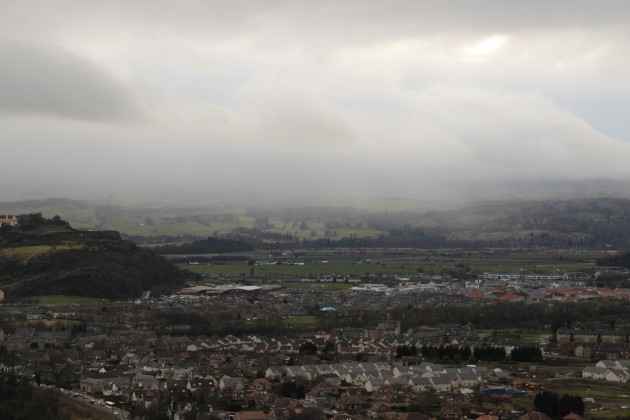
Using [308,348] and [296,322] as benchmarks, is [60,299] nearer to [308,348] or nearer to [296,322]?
[296,322]

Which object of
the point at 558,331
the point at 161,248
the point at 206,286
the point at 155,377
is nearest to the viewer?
the point at 155,377

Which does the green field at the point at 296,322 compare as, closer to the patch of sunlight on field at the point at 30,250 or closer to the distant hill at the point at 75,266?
the distant hill at the point at 75,266

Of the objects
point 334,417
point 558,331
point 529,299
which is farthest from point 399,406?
point 529,299

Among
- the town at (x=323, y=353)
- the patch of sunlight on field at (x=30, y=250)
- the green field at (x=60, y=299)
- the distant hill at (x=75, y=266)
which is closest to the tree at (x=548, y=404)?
the town at (x=323, y=353)

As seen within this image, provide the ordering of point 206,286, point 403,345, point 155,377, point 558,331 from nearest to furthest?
point 155,377 < point 403,345 < point 558,331 < point 206,286

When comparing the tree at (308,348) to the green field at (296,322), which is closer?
the tree at (308,348)

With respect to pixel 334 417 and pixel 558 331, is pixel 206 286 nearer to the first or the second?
pixel 558 331

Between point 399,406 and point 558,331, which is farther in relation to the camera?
point 558,331

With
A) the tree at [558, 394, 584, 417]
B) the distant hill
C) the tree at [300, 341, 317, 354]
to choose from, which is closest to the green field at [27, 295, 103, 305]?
the distant hill
